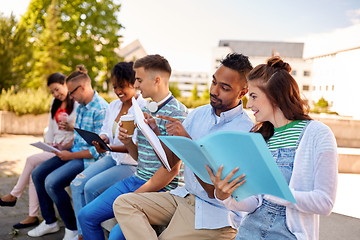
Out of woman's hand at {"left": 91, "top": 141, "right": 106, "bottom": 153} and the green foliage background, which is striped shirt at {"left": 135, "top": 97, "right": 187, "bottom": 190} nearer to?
woman's hand at {"left": 91, "top": 141, "right": 106, "bottom": 153}

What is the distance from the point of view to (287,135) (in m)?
1.67

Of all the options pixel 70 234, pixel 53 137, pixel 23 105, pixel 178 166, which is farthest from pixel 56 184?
pixel 23 105

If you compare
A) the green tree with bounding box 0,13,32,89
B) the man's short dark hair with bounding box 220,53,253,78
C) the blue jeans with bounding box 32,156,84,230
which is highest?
the green tree with bounding box 0,13,32,89

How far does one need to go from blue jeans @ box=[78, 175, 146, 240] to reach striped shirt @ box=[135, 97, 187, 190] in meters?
0.11

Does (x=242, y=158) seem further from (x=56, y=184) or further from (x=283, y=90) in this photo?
(x=56, y=184)

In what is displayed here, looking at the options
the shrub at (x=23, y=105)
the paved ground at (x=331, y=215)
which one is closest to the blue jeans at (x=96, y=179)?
the paved ground at (x=331, y=215)

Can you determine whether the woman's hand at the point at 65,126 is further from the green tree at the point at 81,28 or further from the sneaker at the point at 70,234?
the green tree at the point at 81,28

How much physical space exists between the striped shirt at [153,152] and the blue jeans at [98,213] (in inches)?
4.4

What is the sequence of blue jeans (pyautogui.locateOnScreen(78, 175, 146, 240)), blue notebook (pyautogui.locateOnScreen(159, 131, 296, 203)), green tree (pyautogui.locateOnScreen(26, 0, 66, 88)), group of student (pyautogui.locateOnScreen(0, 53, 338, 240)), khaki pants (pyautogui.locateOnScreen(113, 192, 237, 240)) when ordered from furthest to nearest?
green tree (pyautogui.locateOnScreen(26, 0, 66, 88)) < blue jeans (pyautogui.locateOnScreen(78, 175, 146, 240)) < khaki pants (pyautogui.locateOnScreen(113, 192, 237, 240)) < group of student (pyautogui.locateOnScreen(0, 53, 338, 240)) < blue notebook (pyautogui.locateOnScreen(159, 131, 296, 203))

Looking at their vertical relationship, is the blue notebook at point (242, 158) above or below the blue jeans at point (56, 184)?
above

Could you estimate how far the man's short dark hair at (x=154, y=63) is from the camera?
2.83 metres

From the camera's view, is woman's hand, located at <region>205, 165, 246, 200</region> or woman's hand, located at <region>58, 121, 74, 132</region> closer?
woman's hand, located at <region>205, 165, 246, 200</region>

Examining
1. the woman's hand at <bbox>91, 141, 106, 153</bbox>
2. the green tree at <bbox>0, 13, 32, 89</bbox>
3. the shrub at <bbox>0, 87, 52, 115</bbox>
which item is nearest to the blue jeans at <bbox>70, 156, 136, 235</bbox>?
the woman's hand at <bbox>91, 141, 106, 153</bbox>

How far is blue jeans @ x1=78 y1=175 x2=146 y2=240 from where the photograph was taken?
8.46 ft
